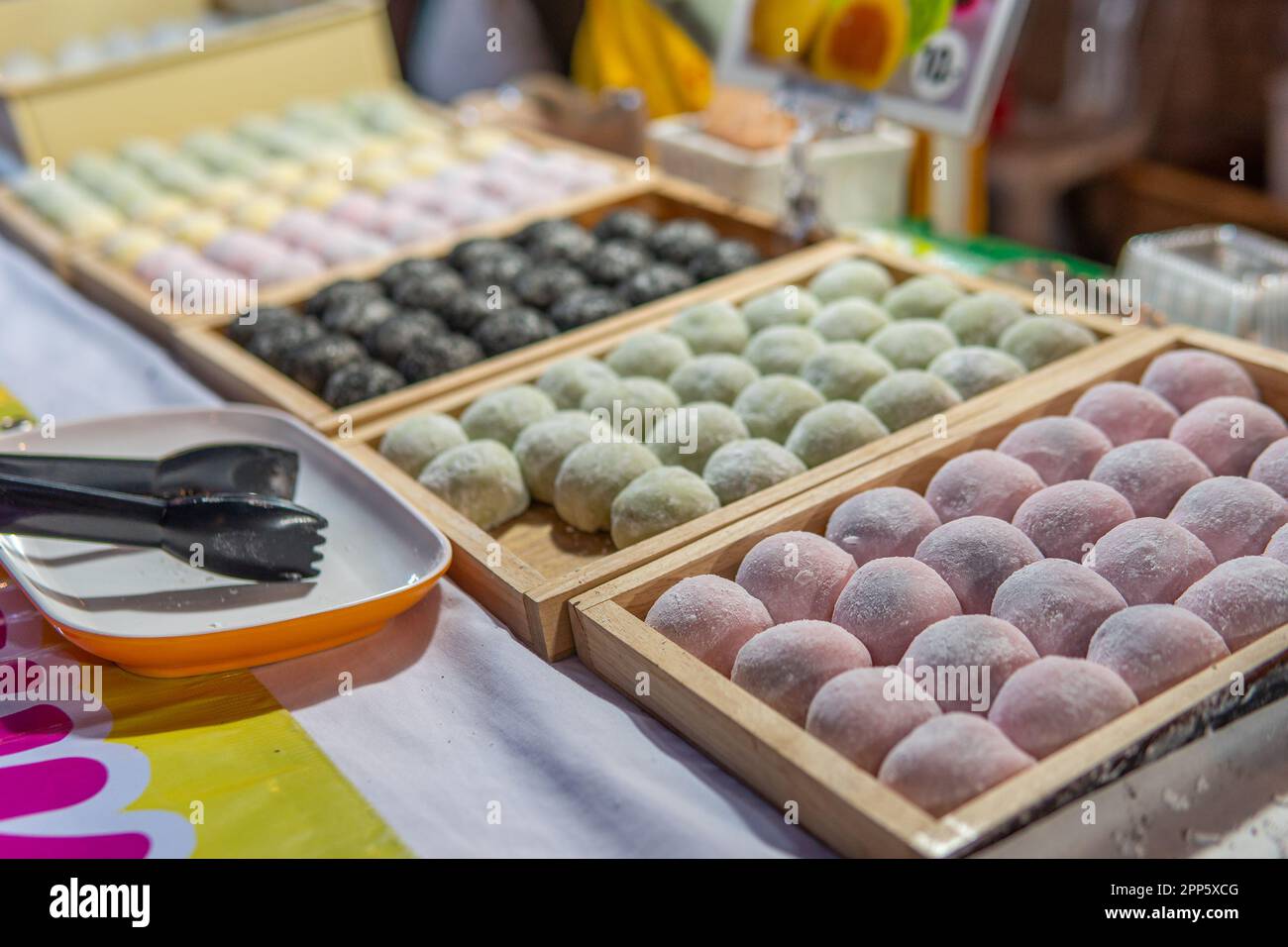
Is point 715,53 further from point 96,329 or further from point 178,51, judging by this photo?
point 96,329

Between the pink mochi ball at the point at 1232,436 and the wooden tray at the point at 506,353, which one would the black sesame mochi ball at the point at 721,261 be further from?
the pink mochi ball at the point at 1232,436

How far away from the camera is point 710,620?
3.68 ft

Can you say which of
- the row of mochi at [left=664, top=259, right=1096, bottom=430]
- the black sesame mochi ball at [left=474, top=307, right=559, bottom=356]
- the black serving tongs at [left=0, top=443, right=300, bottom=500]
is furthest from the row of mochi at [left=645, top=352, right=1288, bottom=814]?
the black sesame mochi ball at [left=474, top=307, right=559, bottom=356]

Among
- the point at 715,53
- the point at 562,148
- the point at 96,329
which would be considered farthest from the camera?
the point at 715,53

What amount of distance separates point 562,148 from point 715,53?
786mm

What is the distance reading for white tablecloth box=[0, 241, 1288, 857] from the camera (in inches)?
37.0

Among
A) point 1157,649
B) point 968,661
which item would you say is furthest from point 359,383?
point 1157,649

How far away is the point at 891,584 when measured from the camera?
43.8 inches

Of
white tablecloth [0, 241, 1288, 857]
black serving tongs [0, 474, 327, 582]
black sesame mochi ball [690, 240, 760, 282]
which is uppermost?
black sesame mochi ball [690, 240, 760, 282]

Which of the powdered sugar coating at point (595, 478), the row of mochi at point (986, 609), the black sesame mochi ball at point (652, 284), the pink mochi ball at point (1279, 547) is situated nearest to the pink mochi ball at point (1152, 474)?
the row of mochi at point (986, 609)

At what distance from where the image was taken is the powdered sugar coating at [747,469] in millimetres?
1388

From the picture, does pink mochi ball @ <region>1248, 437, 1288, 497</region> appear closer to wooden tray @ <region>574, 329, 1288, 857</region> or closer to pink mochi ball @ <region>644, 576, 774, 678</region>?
wooden tray @ <region>574, 329, 1288, 857</region>

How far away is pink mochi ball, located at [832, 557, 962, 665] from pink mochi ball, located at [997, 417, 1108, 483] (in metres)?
0.29
